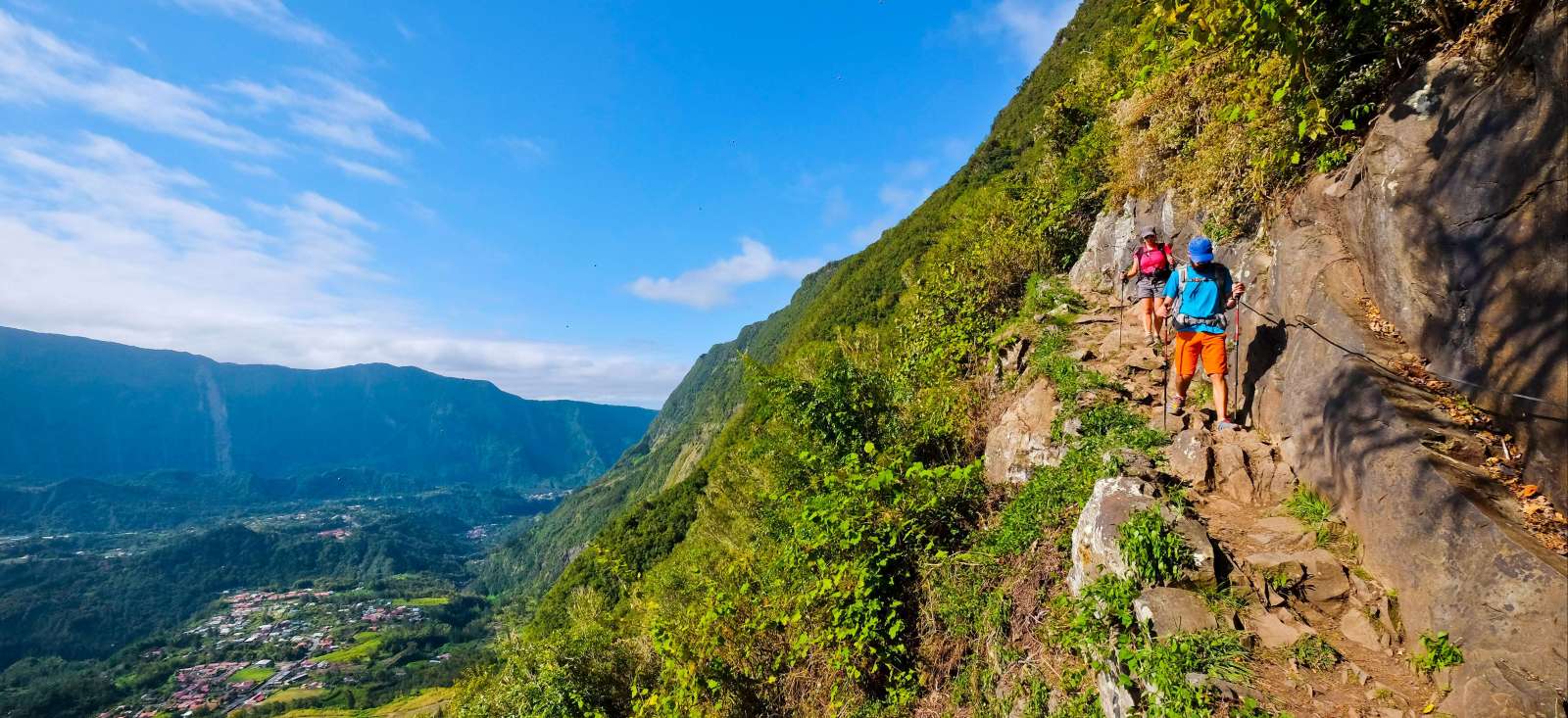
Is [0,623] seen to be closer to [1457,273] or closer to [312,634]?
[312,634]

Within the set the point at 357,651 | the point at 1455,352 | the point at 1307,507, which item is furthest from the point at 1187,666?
the point at 357,651

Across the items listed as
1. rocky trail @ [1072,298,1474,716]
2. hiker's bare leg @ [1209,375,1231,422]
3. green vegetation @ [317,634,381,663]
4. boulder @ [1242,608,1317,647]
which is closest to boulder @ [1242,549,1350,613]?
rocky trail @ [1072,298,1474,716]

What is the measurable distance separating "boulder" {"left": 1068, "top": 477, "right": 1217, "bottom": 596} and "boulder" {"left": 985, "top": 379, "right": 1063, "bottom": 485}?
5.82ft

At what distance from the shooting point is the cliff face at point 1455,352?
3.60 metres

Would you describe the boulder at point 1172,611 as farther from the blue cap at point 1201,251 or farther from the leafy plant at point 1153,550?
the blue cap at point 1201,251

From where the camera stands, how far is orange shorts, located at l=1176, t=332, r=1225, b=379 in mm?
6934

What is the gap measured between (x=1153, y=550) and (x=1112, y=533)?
1.48 ft

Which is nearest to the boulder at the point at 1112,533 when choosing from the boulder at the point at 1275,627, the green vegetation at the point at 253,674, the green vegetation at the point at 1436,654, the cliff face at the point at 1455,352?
the boulder at the point at 1275,627

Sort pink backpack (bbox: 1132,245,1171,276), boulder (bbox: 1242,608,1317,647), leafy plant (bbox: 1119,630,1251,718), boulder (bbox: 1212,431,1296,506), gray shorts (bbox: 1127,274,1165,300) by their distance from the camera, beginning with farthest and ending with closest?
gray shorts (bbox: 1127,274,1165,300) < pink backpack (bbox: 1132,245,1171,276) < boulder (bbox: 1212,431,1296,506) < boulder (bbox: 1242,608,1317,647) < leafy plant (bbox: 1119,630,1251,718)

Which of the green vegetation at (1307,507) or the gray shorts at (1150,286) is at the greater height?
the gray shorts at (1150,286)

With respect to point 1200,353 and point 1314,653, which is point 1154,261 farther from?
point 1314,653

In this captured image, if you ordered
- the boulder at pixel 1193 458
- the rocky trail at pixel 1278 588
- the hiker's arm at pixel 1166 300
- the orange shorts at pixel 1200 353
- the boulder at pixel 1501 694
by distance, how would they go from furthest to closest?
1. the hiker's arm at pixel 1166 300
2. the orange shorts at pixel 1200 353
3. the boulder at pixel 1193 458
4. the rocky trail at pixel 1278 588
5. the boulder at pixel 1501 694

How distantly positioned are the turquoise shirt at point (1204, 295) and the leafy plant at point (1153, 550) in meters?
3.18

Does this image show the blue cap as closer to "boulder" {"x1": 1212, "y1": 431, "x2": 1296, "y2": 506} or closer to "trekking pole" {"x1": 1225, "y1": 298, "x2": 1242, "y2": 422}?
"trekking pole" {"x1": 1225, "y1": 298, "x2": 1242, "y2": 422}
